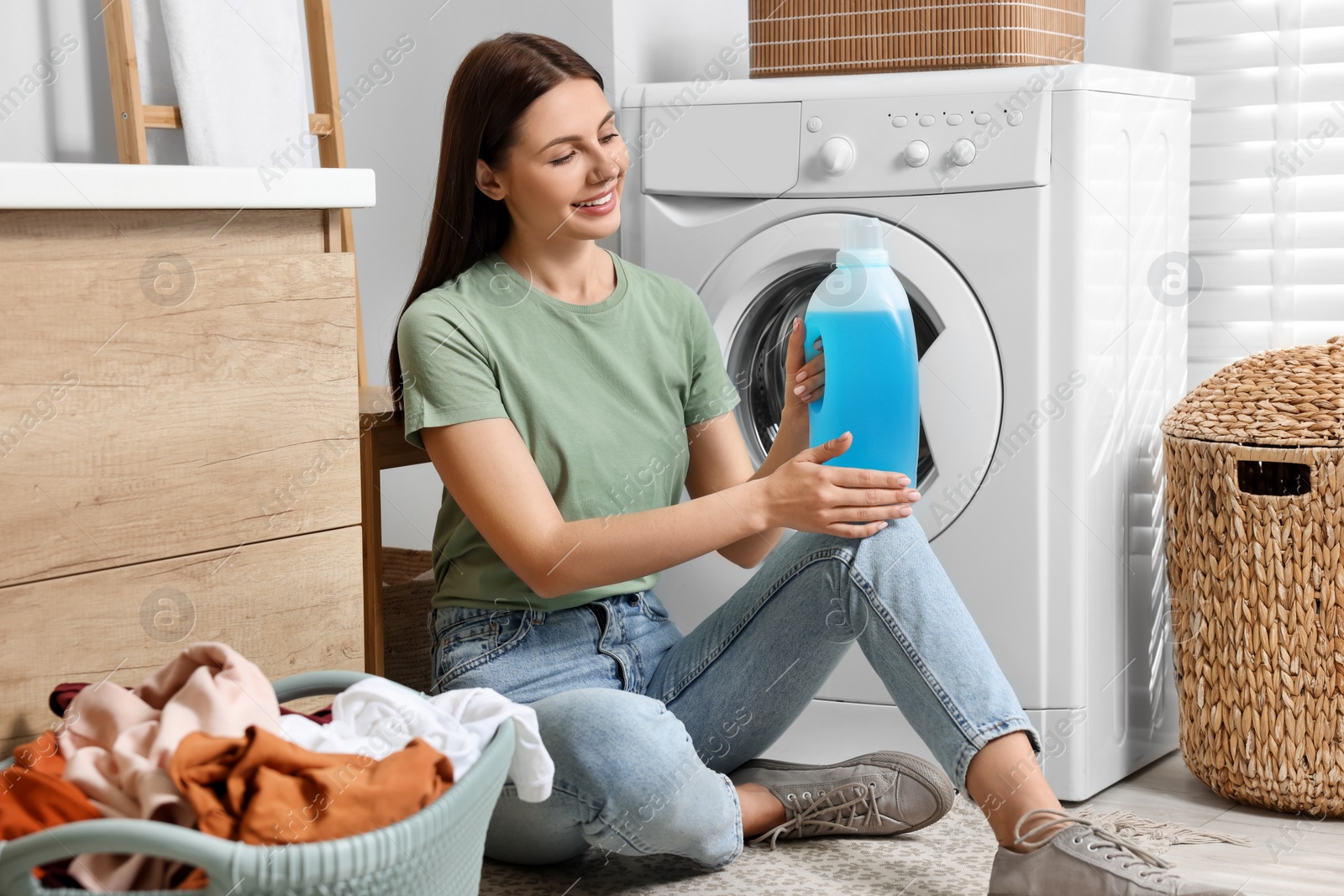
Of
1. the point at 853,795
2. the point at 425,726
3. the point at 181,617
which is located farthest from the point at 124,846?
the point at 853,795

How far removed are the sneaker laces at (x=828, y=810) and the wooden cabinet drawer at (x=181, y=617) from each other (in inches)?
21.4

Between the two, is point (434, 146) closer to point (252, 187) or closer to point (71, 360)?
point (252, 187)

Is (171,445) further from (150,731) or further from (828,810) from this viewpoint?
(828,810)

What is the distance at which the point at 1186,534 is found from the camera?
5.45ft

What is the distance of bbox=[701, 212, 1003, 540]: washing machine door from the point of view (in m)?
1.63

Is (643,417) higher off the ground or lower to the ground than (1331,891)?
higher

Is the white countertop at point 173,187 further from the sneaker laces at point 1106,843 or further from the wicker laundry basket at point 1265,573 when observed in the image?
the wicker laundry basket at point 1265,573

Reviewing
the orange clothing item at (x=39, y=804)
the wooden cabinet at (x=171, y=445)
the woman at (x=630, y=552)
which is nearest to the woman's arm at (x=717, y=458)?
the woman at (x=630, y=552)

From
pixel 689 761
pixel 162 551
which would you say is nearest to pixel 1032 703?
pixel 689 761

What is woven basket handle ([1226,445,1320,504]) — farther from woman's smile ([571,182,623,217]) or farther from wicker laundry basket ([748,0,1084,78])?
woman's smile ([571,182,623,217])

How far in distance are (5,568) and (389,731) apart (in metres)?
0.31

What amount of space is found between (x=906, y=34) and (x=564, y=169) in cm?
63

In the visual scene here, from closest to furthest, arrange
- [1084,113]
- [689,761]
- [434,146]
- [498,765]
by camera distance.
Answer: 1. [498,765]
2. [689,761]
3. [1084,113]
4. [434,146]

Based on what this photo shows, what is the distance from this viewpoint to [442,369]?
130 centimetres
